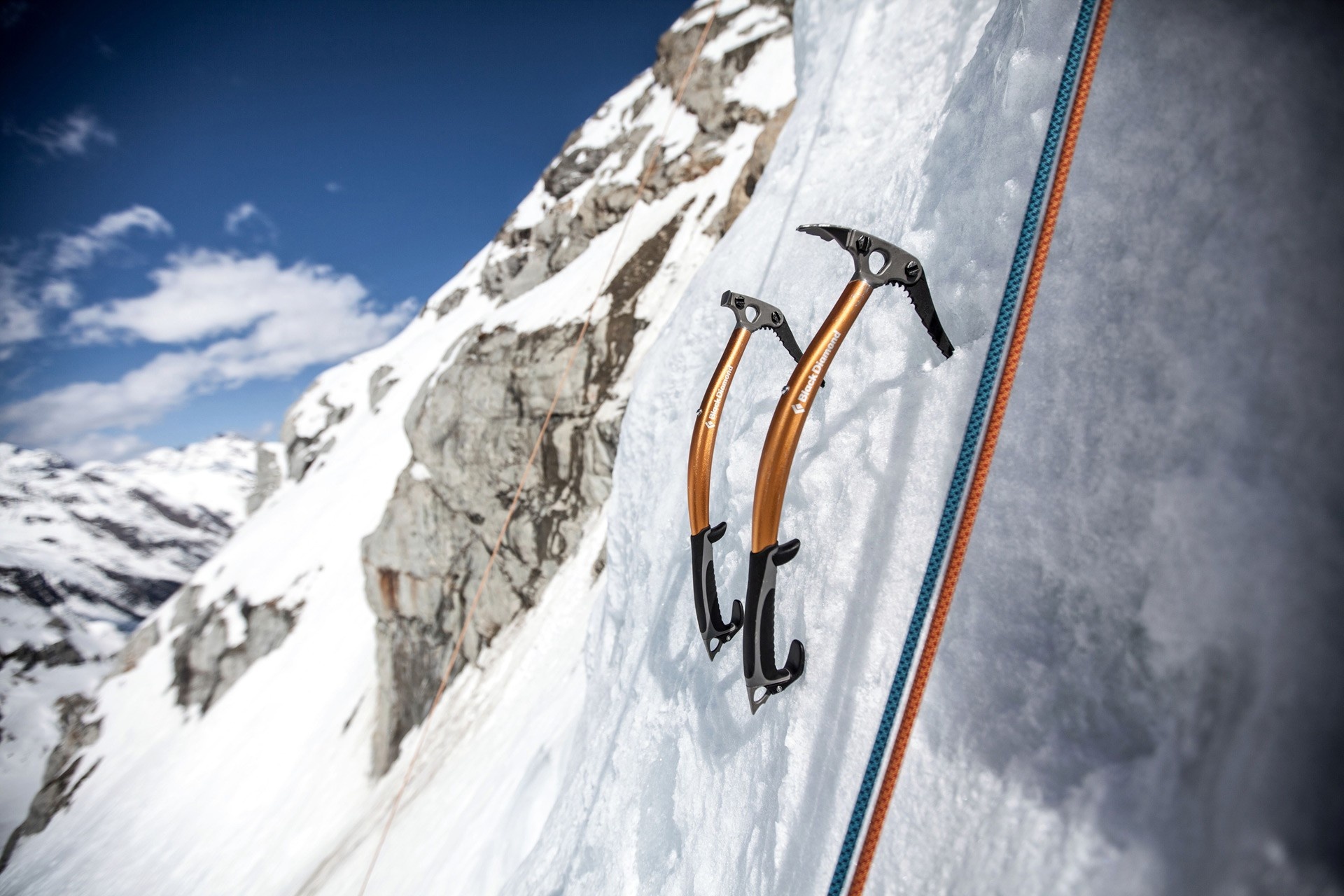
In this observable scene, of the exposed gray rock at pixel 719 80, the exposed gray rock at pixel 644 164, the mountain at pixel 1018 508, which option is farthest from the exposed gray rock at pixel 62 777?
the exposed gray rock at pixel 719 80

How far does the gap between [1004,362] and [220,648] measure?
3418cm

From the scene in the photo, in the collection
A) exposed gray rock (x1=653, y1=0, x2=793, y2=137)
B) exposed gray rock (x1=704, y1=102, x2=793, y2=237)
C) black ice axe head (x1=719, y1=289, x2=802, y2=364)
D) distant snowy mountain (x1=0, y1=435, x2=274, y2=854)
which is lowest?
distant snowy mountain (x1=0, y1=435, x2=274, y2=854)

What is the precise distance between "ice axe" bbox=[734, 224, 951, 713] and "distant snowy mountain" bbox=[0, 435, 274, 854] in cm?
5110

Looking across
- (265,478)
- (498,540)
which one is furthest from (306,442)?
(498,540)

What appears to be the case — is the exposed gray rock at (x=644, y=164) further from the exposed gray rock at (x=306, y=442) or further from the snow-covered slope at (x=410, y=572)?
the exposed gray rock at (x=306, y=442)

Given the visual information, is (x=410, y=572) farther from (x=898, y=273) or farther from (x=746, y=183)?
(x=898, y=273)

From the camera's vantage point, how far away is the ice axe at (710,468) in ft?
9.23

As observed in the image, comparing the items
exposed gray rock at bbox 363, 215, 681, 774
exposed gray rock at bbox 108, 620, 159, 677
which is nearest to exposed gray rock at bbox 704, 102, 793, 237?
exposed gray rock at bbox 363, 215, 681, 774

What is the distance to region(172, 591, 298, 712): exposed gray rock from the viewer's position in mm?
24938

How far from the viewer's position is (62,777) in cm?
2848

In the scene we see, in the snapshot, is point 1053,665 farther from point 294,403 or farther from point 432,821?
point 294,403

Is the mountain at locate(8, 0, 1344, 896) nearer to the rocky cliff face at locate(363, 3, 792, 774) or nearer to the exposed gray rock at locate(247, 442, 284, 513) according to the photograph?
the rocky cliff face at locate(363, 3, 792, 774)

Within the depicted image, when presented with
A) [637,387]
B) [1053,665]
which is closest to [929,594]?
[1053,665]

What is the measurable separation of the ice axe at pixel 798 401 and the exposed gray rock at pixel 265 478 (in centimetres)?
5339
